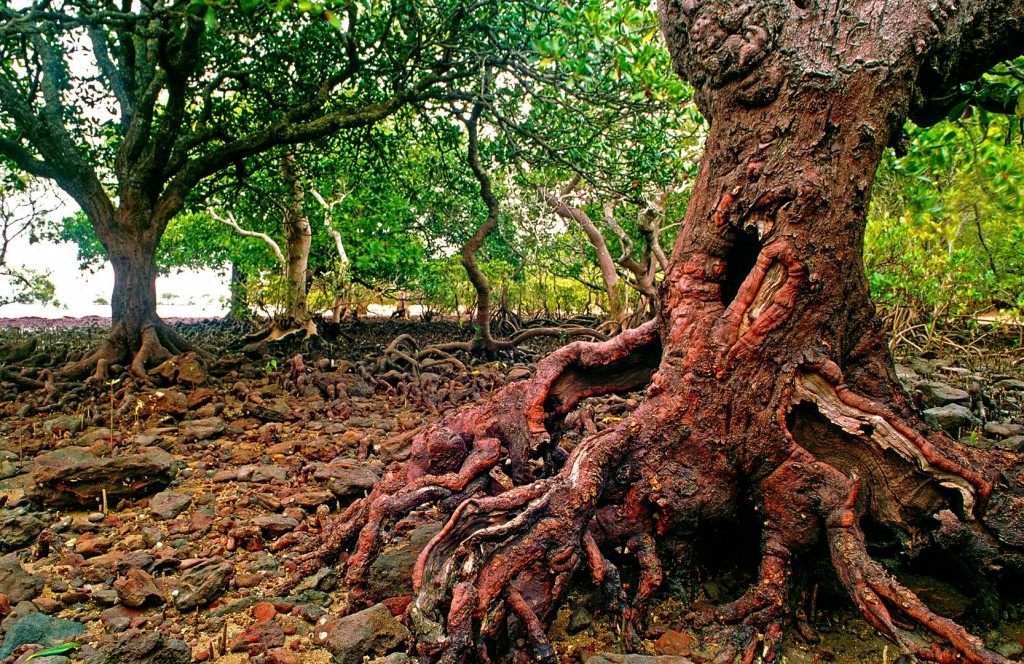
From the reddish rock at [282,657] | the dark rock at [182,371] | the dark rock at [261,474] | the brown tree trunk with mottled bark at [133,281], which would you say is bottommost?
the reddish rock at [282,657]

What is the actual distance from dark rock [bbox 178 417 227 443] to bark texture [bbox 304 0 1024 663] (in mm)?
3056

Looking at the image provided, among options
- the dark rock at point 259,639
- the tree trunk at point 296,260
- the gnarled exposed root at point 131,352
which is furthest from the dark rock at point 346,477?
the tree trunk at point 296,260

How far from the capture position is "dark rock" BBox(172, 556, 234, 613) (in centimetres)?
281

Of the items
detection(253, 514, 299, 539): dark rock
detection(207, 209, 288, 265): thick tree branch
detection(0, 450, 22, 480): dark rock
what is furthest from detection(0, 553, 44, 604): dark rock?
detection(207, 209, 288, 265): thick tree branch

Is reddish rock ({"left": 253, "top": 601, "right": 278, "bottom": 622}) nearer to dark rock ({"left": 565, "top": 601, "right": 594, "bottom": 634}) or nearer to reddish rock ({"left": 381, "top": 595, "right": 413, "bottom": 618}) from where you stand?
reddish rock ({"left": 381, "top": 595, "right": 413, "bottom": 618})

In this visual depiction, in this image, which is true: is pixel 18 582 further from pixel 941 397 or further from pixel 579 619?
pixel 941 397

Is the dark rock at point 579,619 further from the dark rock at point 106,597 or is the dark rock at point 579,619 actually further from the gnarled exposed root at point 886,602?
the dark rock at point 106,597

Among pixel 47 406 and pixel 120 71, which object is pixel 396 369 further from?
pixel 120 71

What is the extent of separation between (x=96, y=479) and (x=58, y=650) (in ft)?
5.82

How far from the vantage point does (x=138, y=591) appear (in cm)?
280

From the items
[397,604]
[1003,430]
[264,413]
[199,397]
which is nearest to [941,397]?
[1003,430]

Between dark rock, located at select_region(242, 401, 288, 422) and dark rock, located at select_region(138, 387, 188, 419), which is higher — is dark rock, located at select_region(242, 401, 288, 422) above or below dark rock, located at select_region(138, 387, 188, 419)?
below

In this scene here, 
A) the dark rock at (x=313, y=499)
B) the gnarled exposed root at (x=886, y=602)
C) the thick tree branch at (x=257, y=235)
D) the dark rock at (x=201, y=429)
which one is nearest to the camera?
the gnarled exposed root at (x=886, y=602)

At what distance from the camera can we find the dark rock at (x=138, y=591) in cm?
278
